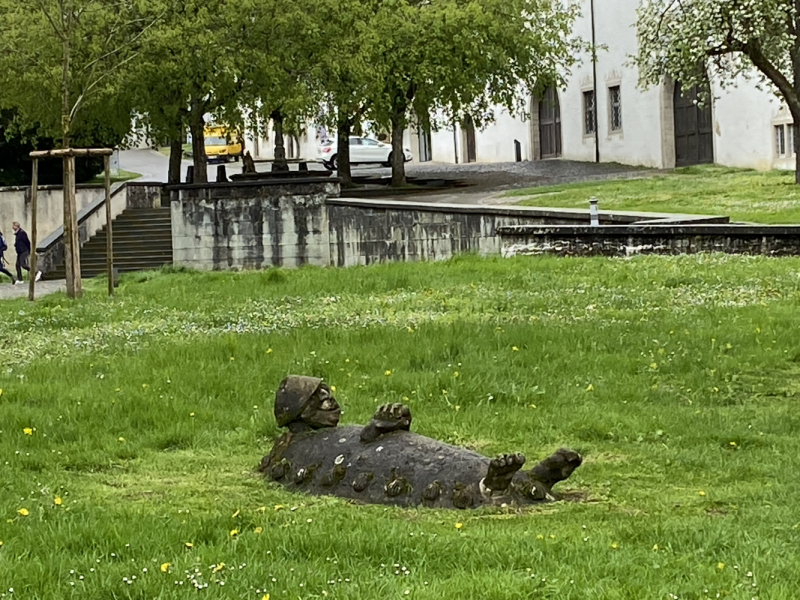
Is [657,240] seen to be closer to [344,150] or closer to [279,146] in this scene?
[344,150]

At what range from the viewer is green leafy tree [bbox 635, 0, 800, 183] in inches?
1134

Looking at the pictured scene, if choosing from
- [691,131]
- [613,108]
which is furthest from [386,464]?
[613,108]

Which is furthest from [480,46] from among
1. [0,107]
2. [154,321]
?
[154,321]

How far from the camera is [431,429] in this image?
849cm

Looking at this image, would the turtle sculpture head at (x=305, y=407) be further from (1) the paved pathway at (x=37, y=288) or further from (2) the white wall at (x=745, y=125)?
(2) the white wall at (x=745, y=125)

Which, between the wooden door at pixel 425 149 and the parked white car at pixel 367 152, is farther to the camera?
the wooden door at pixel 425 149

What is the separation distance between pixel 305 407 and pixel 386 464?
2.58 feet

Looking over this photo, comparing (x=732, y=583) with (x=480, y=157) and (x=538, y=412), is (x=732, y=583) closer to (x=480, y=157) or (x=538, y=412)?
(x=538, y=412)

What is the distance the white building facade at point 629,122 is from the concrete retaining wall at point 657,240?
17.1 metres

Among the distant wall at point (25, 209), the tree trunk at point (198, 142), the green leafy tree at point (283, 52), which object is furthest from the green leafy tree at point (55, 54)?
the distant wall at point (25, 209)

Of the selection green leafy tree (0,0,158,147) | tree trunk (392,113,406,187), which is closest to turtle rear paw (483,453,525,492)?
green leafy tree (0,0,158,147)

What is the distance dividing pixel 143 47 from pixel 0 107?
6653mm

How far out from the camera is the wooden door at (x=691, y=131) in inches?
1645

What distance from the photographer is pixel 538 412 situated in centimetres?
897
